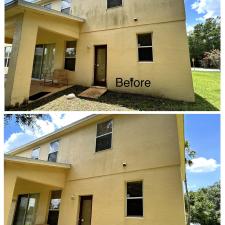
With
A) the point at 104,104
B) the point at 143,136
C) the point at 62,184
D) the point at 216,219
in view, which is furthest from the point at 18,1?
the point at 216,219

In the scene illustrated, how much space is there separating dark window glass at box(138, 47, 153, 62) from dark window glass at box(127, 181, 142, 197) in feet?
18.4

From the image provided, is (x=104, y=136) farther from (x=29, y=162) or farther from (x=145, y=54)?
(x=145, y=54)

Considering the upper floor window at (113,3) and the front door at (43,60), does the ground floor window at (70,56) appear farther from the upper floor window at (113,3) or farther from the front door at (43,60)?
the upper floor window at (113,3)

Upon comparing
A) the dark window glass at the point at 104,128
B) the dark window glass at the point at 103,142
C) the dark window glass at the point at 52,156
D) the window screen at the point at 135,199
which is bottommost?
the window screen at the point at 135,199

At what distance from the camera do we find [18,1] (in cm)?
846

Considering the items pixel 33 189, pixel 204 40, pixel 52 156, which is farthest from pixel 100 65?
pixel 204 40

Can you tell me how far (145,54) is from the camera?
10.9 metres

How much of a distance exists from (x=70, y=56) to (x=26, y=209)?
831 cm

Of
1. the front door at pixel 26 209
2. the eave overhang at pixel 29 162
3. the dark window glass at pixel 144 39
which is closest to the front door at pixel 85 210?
the eave overhang at pixel 29 162

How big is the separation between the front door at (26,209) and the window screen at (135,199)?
5982mm

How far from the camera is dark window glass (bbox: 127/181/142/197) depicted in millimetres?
7469

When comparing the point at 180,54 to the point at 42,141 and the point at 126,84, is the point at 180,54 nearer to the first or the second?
the point at 126,84

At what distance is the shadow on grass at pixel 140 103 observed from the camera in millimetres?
9055

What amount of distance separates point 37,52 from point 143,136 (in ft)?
32.3
